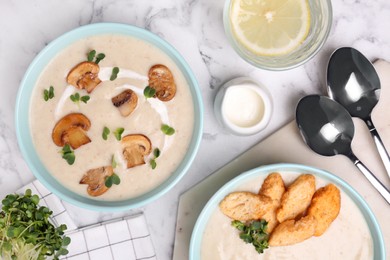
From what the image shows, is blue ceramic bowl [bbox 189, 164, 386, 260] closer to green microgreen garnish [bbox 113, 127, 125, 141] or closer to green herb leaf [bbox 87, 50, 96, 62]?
green microgreen garnish [bbox 113, 127, 125, 141]

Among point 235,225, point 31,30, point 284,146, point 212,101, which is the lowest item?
point 235,225

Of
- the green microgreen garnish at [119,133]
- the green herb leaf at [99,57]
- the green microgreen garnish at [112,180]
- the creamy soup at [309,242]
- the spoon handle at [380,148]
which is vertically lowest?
the creamy soup at [309,242]

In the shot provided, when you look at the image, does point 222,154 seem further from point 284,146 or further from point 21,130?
point 21,130

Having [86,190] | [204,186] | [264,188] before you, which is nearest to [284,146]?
[264,188]

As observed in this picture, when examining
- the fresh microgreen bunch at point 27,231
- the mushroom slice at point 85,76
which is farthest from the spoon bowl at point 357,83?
the fresh microgreen bunch at point 27,231

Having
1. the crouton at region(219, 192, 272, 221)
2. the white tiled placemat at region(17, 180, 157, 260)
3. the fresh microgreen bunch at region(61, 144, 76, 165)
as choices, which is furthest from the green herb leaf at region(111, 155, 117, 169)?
the crouton at region(219, 192, 272, 221)

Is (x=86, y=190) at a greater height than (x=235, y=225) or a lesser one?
greater

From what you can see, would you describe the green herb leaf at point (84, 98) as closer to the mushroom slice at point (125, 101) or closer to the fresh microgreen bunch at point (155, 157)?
the mushroom slice at point (125, 101)

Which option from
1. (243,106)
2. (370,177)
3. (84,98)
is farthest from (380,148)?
(84,98)
